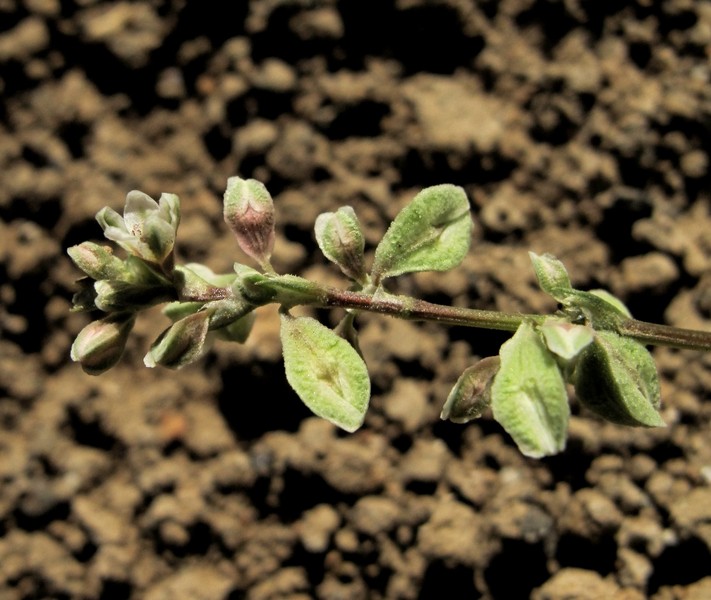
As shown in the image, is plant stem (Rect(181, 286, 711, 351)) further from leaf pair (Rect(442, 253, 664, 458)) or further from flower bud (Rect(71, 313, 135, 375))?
flower bud (Rect(71, 313, 135, 375))

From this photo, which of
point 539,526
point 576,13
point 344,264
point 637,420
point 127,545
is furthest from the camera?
point 576,13

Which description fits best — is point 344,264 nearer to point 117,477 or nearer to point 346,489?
point 346,489

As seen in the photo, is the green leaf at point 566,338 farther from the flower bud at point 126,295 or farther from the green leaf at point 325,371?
the flower bud at point 126,295

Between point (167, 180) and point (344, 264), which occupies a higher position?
point (344, 264)

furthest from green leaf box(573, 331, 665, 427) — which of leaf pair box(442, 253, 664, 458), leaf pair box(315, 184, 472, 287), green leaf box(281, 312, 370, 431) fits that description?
green leaf box(281, 312, 370, 431)

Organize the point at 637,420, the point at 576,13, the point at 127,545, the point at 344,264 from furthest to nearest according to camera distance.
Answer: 1. the point at 576,13
2. the point at 127,545
3. the point at 344,264
4. the point at 637,420

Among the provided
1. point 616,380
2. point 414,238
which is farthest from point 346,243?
point 616,380

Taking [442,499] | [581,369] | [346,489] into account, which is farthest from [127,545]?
[581,369]
